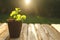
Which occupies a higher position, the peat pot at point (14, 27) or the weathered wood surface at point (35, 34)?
the peat pot at point (14, 27)

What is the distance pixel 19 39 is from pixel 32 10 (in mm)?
4843

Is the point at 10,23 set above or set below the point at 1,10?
below

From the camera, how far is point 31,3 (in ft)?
21.6

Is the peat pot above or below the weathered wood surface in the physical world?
above

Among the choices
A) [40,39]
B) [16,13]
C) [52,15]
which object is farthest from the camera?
[52,15]

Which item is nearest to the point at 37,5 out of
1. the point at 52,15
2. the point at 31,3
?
the point at 31,3

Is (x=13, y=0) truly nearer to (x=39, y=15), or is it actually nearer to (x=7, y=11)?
(x=7, y=11)

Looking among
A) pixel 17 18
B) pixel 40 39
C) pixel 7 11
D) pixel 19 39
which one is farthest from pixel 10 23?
pixel 7 11

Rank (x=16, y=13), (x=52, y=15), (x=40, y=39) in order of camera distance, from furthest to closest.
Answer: (x=52, y=15), (x=16, y=13), (x=40, y=39)

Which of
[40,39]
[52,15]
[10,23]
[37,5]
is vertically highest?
[37,5]

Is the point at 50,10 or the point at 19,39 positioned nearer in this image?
the point at 19,39

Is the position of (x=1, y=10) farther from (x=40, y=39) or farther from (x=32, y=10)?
(x=40, y=39)

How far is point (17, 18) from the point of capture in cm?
173

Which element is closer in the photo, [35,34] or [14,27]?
[14,27]
